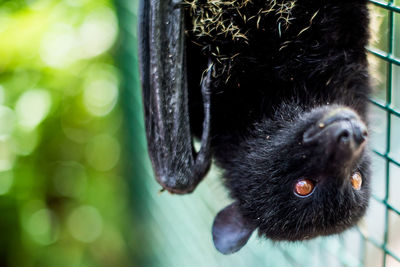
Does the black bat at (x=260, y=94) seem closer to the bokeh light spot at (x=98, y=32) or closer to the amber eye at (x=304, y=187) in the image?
the amber eye at (x=304, y=187)

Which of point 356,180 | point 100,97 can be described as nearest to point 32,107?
point 100,97

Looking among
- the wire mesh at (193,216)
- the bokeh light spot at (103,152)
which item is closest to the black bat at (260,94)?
the wire mesh at (193,216)

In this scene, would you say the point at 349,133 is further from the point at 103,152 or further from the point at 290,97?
the point at 103,152

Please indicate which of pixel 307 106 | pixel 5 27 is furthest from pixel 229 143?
pixel 5 27

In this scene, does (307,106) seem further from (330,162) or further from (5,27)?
(5,27)

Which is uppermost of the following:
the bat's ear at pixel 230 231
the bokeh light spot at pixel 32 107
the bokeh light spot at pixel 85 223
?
the bat's ear at pixel 230 231

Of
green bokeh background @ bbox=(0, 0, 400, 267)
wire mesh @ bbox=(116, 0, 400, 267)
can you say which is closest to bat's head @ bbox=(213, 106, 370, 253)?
wire mesh @ bbox=(116, 0, 400, 267)

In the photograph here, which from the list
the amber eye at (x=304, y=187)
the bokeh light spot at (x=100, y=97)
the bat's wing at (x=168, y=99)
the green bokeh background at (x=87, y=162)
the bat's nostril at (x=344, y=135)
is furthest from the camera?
the bokeh light spot at (x=100, y=97)

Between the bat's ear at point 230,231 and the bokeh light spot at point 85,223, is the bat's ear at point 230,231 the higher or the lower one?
the higher one
